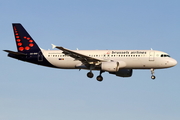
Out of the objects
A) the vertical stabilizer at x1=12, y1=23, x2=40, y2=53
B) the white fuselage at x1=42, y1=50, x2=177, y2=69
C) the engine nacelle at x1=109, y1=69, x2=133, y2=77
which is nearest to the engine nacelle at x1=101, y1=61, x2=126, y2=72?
the white fuselage at x1=42, y1=50, x2=177, y2=69

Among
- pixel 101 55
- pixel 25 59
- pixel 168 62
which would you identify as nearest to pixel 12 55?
pixel 25 59

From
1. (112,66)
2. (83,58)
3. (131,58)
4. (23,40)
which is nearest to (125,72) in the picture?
(131,58)

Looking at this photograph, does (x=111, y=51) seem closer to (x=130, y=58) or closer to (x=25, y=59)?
(x=130, y=58)

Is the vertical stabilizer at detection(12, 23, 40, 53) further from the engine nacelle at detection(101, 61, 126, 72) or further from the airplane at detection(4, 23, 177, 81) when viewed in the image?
the engine nacelle at detection(101, 61, 126, 72)

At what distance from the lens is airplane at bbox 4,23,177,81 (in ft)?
180

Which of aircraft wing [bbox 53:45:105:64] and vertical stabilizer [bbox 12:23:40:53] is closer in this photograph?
aircraft wing [bbox 53:45:105:64]

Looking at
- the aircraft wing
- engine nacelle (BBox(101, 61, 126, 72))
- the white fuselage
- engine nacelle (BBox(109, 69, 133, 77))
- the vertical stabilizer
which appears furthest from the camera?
the vertical stabilizer

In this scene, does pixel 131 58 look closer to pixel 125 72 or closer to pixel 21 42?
pixel 125 72

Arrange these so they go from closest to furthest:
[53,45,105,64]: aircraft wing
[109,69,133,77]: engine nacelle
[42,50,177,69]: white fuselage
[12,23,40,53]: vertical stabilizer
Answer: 1. [53,45,105,64]: aircraft wing
2. [42,50,177,69]: white fuselage
3. [109,69,133,77]: engine nacelle
4. [12,23,40,53]: vertical stabilizer

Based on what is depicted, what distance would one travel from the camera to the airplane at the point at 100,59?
180 feet

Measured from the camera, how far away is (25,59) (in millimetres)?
58719

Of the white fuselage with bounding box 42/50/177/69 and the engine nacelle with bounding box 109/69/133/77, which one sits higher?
the white fuselage with bounding box 42/50/177/69

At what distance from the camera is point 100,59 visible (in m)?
55.8

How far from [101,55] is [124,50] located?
3.19m
